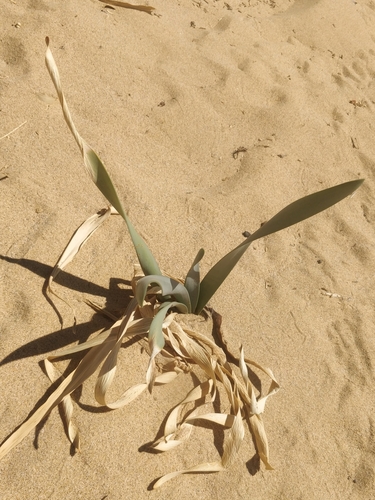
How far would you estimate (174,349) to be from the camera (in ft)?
4.54

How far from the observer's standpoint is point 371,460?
142 cm

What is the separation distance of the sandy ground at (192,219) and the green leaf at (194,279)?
234mm

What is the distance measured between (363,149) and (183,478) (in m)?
1.84

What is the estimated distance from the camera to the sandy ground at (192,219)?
1.29 metres

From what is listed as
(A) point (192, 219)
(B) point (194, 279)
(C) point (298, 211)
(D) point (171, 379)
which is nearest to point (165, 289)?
(B) point (194, 279)

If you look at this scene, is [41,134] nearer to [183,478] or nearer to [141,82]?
[141,82]

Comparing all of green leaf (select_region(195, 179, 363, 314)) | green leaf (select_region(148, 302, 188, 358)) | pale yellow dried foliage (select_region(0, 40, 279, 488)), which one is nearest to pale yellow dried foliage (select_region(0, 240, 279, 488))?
pale yellow dried foliage (select_region(0, 40, 279, 488))

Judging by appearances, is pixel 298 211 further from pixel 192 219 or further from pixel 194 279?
pixel 192 219

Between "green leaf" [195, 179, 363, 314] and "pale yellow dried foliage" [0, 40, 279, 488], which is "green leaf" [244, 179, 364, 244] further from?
"pale yellow dried foliage" [0, 40, 279, 488]

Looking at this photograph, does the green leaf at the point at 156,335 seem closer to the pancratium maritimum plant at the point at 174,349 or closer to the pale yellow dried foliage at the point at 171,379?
the pancratium maritimum plant at the point at 174,349

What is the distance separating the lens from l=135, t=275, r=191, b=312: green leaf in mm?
1197

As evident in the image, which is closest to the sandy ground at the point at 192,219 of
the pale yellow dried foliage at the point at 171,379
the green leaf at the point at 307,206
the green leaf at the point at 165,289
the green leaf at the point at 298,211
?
the pale yellow dried foliage at the point at 171,379

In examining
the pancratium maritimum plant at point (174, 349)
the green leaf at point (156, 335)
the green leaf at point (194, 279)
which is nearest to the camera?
the green leaf at point (156, 335)

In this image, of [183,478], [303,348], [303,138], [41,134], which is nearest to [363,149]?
[303,138]
